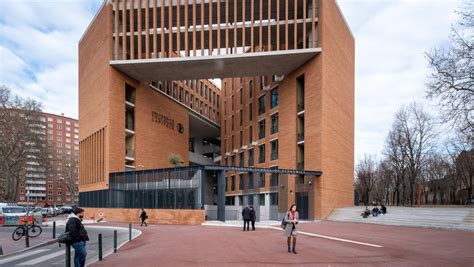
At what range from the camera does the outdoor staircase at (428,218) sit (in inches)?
970

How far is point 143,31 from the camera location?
41.3 meters

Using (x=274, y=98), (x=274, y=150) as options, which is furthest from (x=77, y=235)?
(x=274, y=98)

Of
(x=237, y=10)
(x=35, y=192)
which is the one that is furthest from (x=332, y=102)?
(x=35, y=192)

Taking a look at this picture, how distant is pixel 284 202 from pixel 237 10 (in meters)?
19.6

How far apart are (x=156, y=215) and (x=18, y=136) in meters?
27.2

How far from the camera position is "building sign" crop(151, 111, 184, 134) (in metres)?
48.3

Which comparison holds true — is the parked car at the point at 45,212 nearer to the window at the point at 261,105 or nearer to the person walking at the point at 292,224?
the window at the point at 261,105

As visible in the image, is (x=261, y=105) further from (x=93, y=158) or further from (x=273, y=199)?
(x=93, y=158)

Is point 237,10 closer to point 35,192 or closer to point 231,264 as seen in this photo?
point 231,264

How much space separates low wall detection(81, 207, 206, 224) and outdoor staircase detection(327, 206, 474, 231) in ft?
40.9

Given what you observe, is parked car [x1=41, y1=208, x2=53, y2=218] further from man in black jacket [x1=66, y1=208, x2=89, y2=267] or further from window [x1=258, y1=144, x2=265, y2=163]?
man in black jacket [x1=66, y1=208, x2=89, y2=267]

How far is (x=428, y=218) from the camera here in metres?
27.4

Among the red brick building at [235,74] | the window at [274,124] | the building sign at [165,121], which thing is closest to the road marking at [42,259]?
the red brick building at [235,74]

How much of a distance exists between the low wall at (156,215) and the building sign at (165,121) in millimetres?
13089
